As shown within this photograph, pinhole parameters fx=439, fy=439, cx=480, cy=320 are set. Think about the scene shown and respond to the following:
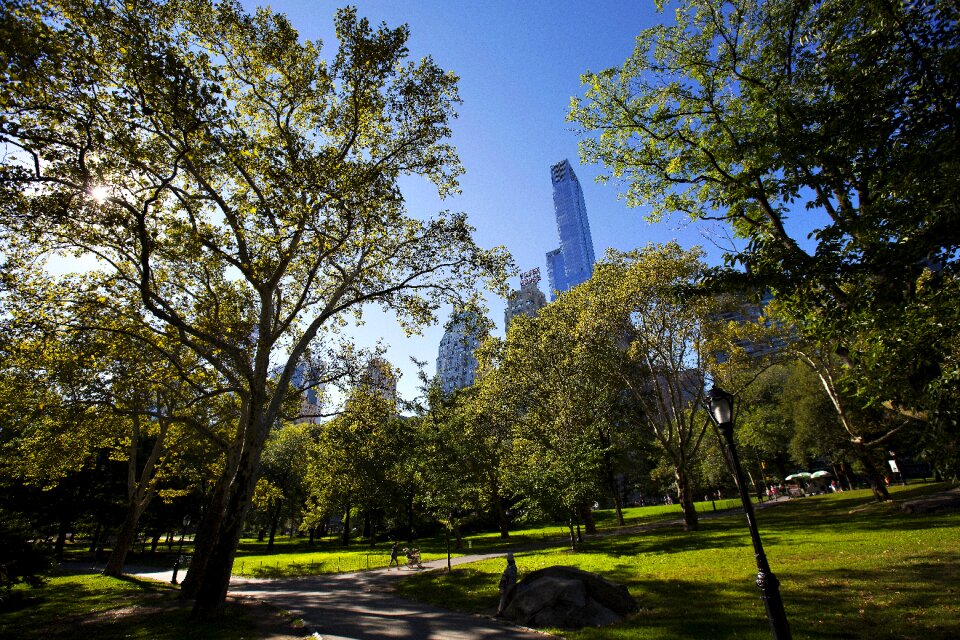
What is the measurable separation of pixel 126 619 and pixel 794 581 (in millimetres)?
17501

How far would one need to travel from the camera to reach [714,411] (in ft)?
24.3

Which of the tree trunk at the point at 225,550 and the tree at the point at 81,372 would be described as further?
the tree at the point at 81,372

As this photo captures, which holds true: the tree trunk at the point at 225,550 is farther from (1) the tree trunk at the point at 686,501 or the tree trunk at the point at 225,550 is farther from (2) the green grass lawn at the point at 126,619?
(1) the tree trunk at the point at 686,501

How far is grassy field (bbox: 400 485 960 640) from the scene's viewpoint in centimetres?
771

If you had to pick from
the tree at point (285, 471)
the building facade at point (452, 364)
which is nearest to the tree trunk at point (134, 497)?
the tree at point (285, 471)

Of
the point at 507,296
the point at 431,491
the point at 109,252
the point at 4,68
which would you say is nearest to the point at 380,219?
the point at 507,296

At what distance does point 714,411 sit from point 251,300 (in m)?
17.5

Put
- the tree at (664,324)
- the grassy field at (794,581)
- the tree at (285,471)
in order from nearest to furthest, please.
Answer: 1. the grassy field at (794,581)
2. the tree at (664,324)
3. the tree at (285,471)

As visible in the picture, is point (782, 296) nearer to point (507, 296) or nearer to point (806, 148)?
point (806, 148)

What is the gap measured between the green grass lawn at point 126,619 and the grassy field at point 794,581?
16.6 feet

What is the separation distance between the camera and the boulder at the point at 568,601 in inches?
368

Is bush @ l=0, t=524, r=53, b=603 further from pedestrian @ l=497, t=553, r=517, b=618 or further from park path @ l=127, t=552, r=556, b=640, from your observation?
pedestrian @ l=497, t=553, r=517, b=618

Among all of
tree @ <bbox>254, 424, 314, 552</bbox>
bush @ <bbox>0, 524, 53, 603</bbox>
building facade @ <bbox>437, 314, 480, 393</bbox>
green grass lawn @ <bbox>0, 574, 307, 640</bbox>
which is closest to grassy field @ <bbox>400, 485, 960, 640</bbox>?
green grass lawn @ <bbox>0, 574, 307, 640</bbox>

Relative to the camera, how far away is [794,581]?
10.6 meters
